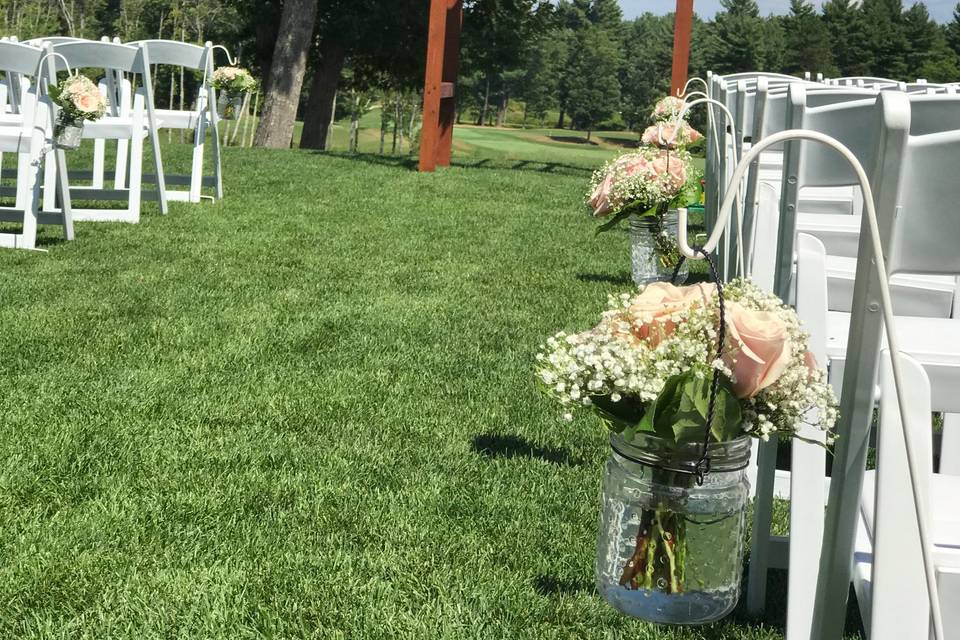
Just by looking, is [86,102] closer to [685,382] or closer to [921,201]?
[685,382]

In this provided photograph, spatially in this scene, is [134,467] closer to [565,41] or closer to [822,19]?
[822,19]

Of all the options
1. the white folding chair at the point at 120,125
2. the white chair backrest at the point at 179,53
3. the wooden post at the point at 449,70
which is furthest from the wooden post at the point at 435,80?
the white folding chair at the point at 120,125

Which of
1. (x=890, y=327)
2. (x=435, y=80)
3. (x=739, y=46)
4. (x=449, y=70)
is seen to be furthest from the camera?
(x=739, y=46)

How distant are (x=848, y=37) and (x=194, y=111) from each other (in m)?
83.7

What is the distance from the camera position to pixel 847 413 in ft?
4.80

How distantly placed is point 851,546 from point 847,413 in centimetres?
22

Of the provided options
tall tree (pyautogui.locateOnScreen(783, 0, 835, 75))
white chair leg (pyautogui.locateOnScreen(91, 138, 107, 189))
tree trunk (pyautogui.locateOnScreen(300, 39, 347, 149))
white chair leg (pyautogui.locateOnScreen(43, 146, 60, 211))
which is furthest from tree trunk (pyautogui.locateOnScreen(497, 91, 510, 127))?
white chair leg (pyautogui.locateOnScreen(43, 146, 60, 211))

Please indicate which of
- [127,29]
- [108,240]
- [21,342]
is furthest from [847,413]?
[127,29]

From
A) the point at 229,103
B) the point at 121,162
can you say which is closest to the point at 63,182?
the point at 121,162

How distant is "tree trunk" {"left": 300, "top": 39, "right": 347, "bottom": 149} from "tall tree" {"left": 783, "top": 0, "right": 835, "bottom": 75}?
69618mm

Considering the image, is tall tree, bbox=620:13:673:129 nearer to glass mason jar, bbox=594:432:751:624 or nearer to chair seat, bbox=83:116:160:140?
chair seat, bbox=83:116:160:140

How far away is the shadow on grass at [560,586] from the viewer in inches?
103

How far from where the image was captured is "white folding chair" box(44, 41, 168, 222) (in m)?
7.50

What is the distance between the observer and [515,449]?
3582 mm
